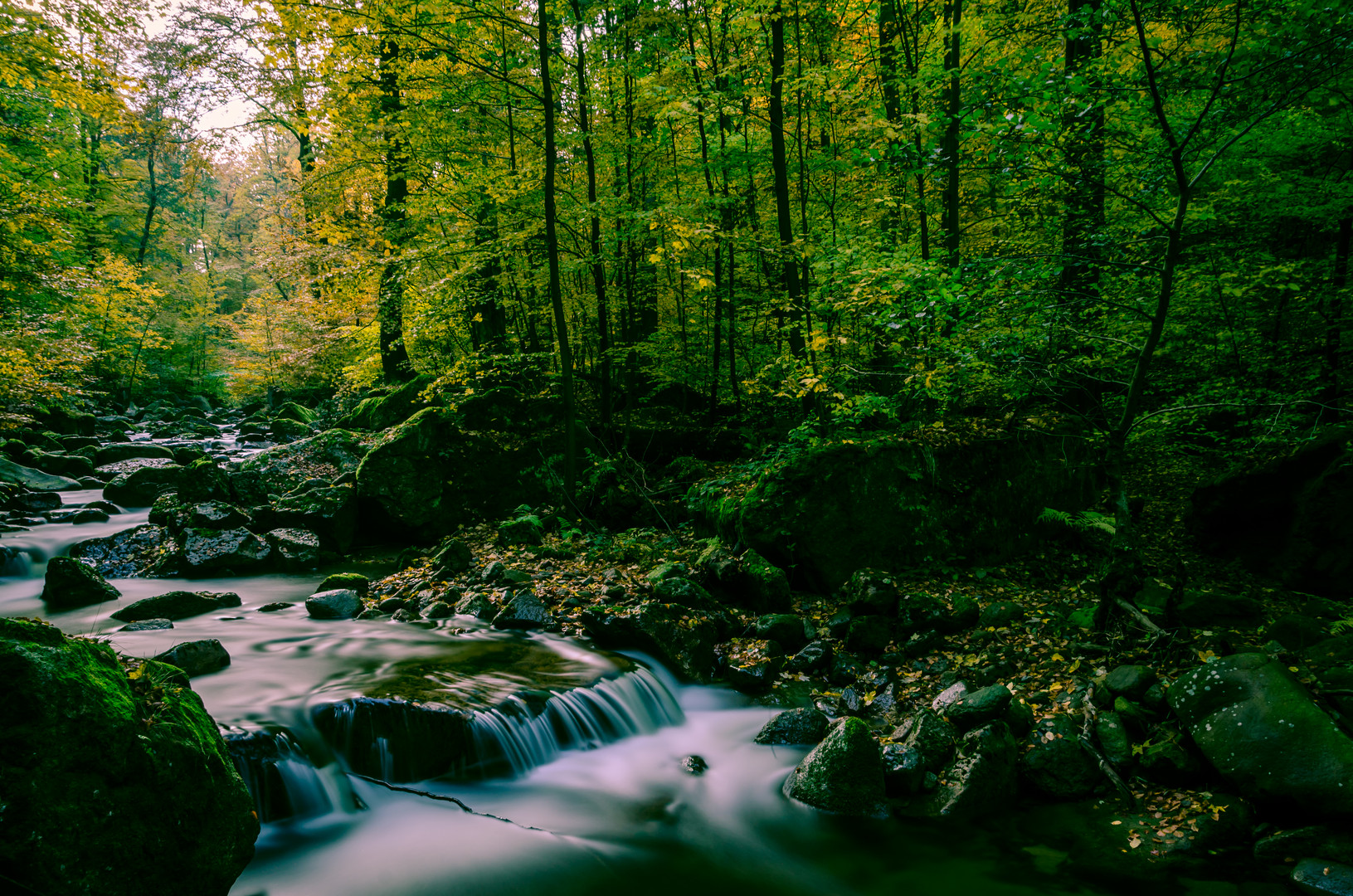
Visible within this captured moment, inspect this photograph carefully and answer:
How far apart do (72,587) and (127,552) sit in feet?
4.87

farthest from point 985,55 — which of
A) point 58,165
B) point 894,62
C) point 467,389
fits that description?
point 58,165

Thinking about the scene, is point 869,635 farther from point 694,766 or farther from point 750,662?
point 694,766

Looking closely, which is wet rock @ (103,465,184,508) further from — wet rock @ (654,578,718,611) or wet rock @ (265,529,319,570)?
wet rock @ (654,578,718,611)

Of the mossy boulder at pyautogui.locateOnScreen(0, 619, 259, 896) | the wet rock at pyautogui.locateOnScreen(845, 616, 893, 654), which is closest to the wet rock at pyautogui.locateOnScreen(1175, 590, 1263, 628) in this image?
the wet rock at pyautogui.locateOnScreen(845, 616, 893, 654)

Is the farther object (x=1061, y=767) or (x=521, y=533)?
(x=521, y=533)

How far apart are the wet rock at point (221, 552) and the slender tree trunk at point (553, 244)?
4.50 m

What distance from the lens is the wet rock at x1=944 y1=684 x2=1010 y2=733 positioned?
441 centimetres

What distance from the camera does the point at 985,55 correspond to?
9.59 metres

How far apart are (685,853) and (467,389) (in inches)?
302

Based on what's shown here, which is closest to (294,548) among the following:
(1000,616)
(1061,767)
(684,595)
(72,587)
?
(72,587)

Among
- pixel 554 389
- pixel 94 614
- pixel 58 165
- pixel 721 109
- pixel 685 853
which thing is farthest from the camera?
pixel 58 165

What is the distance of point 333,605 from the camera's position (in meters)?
7.07

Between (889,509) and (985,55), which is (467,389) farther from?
(985,55)

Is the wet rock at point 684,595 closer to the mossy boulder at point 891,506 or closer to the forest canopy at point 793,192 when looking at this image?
the mossy boulder at point 891,506
